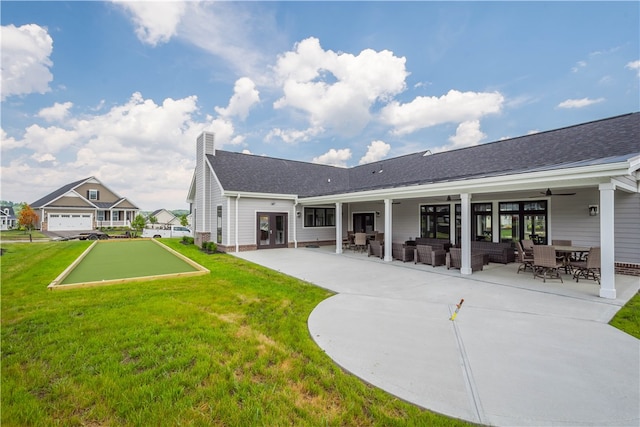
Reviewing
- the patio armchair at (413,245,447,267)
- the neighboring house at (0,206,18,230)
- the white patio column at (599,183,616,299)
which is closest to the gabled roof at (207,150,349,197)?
the patio armchair at (413,245,447,267)

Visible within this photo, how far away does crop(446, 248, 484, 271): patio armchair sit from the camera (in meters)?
8.58

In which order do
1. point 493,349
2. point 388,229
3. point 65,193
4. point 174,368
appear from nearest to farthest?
point 174,368 < point 493,349 < point 388,229 < point 65,193

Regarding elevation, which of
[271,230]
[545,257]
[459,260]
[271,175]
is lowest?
[459,260]

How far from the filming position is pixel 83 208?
33906mm

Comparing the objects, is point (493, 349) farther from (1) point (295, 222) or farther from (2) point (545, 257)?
(1) point (295, 222)

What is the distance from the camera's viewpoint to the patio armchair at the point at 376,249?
444 inches

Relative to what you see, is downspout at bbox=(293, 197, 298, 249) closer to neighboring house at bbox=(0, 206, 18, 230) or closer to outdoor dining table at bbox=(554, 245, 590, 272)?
outdoor dining table at bbox=(554, 245, 590, 272)

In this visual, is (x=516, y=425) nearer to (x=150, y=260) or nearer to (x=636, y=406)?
(x=636, y=406)

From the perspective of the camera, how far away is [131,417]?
2.33m

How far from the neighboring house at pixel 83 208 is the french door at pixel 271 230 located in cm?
3166

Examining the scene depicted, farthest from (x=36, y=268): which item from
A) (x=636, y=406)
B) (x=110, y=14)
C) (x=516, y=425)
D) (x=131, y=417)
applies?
(x=636, y=406)

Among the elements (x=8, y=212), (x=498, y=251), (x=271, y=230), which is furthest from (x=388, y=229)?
(x=8, y=212)

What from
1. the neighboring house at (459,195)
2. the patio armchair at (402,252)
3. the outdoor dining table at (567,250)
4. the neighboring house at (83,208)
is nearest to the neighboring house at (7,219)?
the neighboring house at (83,208)

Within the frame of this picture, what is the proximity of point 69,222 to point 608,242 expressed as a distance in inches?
1760
